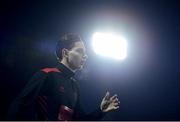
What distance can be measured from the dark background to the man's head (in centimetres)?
74

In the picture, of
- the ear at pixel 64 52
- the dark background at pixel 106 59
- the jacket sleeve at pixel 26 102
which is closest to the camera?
the jacket sleeve at pixel 26 102

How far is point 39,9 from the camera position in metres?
2.46

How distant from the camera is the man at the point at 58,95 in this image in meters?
1.38

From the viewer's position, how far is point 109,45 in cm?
254

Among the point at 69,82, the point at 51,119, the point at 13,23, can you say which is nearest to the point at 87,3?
the point at 13,23

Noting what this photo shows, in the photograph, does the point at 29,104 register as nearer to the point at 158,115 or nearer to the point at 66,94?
the point at 66,94

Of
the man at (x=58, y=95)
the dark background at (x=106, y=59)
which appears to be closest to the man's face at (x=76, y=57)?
the man at (x=58, y=95)

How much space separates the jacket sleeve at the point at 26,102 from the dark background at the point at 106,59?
3.10ft

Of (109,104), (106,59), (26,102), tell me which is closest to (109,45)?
(106,59)

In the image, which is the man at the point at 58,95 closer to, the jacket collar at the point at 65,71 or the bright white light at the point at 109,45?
the jacket collar at the point at 65,71

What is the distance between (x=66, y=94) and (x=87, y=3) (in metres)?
1.20

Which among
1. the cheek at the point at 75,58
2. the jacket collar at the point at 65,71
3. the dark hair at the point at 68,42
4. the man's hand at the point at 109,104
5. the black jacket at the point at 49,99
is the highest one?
the dark hair at the point at 68,42

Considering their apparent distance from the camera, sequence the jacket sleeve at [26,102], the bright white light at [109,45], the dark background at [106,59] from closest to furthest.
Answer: the jacket sleeve at [26,102], the dark background at [106,59], the bright white light at [109,45]

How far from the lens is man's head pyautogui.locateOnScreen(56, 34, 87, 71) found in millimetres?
1665
